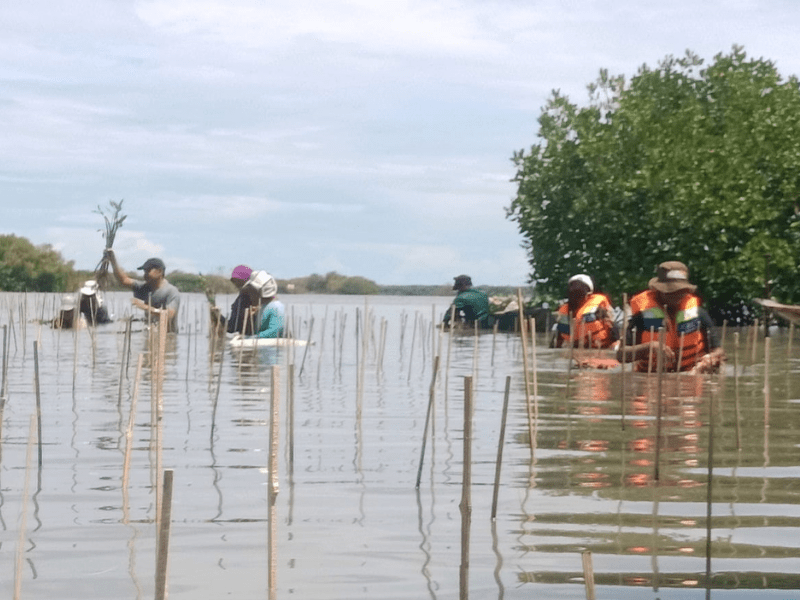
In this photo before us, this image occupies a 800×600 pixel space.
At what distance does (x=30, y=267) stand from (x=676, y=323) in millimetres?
45254

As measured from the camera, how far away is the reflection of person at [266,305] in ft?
59.8

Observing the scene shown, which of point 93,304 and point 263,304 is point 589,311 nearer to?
point 263,304

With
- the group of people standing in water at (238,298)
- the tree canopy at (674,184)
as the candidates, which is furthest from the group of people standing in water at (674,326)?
the tree canopy at (674,184)

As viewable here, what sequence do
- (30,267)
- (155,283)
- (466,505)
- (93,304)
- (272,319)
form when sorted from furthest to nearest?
(30,267) < (93,304) < (155,283) < (272,319) < (466,505)

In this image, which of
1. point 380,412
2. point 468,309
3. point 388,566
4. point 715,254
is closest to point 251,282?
point 380,412

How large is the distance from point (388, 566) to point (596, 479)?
2456 mm

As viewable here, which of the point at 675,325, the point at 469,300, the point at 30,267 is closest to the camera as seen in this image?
the point at 675,325

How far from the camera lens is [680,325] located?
1431 cm

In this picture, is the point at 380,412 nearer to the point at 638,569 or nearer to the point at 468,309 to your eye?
the point at 638,569

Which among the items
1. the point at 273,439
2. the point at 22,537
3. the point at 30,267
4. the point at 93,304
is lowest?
the point at 22,537

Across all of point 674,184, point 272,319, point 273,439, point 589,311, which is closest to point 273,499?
point 273,439

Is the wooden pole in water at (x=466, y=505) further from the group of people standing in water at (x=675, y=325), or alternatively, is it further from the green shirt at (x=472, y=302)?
the green shirt at (x=472, y=302)

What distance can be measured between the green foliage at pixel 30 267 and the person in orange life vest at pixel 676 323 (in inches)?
1698

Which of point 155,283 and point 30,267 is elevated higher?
point 30,267
